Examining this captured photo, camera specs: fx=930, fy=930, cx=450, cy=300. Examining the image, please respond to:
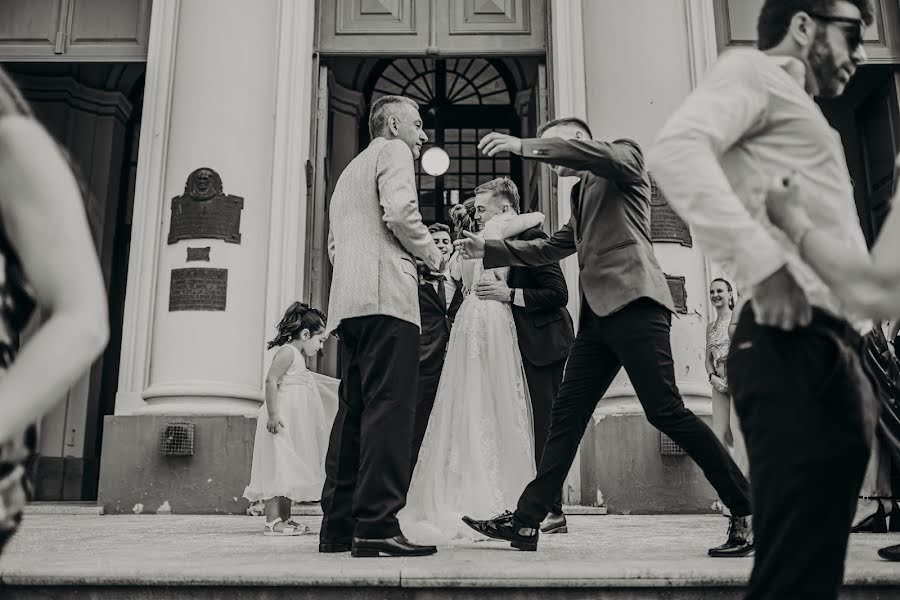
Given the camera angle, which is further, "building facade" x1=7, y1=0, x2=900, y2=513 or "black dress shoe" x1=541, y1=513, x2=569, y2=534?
"building facade" x1=7, y1=0, x2=900, y2=513

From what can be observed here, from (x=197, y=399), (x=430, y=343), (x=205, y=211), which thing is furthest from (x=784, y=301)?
(x=205, y=211)

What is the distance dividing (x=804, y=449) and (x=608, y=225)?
2.63 meters

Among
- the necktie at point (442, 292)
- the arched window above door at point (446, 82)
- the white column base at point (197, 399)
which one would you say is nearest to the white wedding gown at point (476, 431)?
the necktie at point (442, 292)


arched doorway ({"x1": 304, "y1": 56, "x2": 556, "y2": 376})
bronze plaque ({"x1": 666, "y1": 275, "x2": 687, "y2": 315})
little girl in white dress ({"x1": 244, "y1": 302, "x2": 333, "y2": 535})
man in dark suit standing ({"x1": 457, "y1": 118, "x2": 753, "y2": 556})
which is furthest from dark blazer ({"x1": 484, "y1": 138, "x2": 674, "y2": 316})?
arched doorway ({"x1": 304, "y1": 56, "x2": 556, "y2": 376})

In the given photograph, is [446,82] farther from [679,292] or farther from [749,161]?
[749,161]

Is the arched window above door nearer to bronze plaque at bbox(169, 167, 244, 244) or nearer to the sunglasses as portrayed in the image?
bronze plaque at bbox(169, 167, 244, 244)

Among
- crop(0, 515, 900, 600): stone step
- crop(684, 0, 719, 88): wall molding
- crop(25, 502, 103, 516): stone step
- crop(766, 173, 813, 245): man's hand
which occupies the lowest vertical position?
crop(0, 515, 900, 600): stone step

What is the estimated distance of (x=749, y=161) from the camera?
1.95 metres

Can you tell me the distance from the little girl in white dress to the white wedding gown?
0.74m

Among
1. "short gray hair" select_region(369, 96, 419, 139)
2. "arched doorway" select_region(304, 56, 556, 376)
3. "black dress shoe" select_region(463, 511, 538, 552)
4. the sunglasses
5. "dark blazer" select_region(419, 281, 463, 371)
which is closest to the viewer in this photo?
the sunglasses

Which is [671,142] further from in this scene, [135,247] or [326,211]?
[326,211]

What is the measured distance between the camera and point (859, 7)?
1990 millimetres

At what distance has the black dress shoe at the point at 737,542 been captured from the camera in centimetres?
379

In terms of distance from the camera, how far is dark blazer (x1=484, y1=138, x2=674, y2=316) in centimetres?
392
